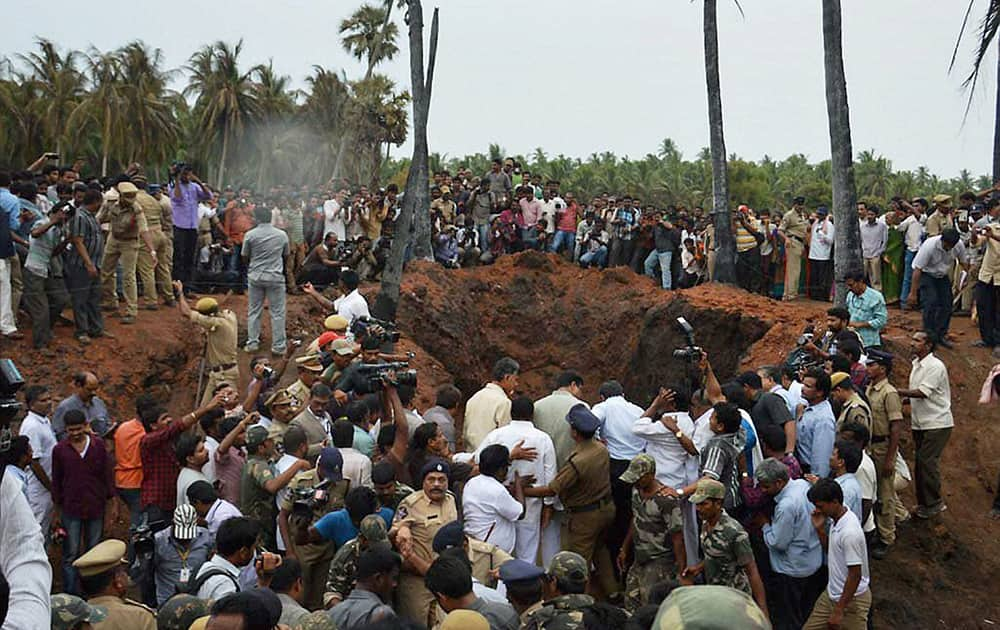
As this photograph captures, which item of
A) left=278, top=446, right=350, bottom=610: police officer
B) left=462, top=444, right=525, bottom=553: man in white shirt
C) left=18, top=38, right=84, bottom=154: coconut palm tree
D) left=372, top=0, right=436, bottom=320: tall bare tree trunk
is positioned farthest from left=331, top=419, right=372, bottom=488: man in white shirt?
left=18, top=38, right=84, bottom=154: coconut palm tree

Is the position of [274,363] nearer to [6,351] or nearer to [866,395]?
[6,351]

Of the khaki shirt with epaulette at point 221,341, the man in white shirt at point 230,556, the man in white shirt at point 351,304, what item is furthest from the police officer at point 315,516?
the man in white shirt at point 351,304

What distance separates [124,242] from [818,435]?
29.5ft

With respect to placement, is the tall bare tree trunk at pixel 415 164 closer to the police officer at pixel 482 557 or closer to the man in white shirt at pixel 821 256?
the man in white shirt at pixel 821 256

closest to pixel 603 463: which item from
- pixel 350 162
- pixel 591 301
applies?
pixel 591 301

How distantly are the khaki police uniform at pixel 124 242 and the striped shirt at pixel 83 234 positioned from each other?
25 centimetres

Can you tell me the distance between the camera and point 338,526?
19.9ft

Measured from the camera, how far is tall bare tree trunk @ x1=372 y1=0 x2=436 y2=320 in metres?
16.1

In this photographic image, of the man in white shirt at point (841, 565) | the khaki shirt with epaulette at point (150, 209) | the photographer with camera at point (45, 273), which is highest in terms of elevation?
→ the khaki shirt with epaulette at point (150, 209)

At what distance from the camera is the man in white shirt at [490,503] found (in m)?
6.57

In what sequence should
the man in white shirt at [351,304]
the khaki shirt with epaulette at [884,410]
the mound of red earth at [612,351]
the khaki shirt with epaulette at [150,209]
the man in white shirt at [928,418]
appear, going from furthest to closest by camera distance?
the khaki shirt with epaulette at [150,209] → the man in white shirt at [351,304] → the man in white shirt at [928,418] → the mound of red earth at [612,351] → the khaki shirt with epaulette at [884,410]

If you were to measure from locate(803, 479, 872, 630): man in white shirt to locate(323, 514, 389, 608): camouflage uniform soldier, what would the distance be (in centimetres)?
309

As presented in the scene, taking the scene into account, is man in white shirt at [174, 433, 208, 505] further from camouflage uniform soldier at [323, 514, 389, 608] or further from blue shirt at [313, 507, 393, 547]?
camouflage uniform soldier at [323, 514, 389, 608]

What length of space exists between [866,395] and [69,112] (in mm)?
35099
